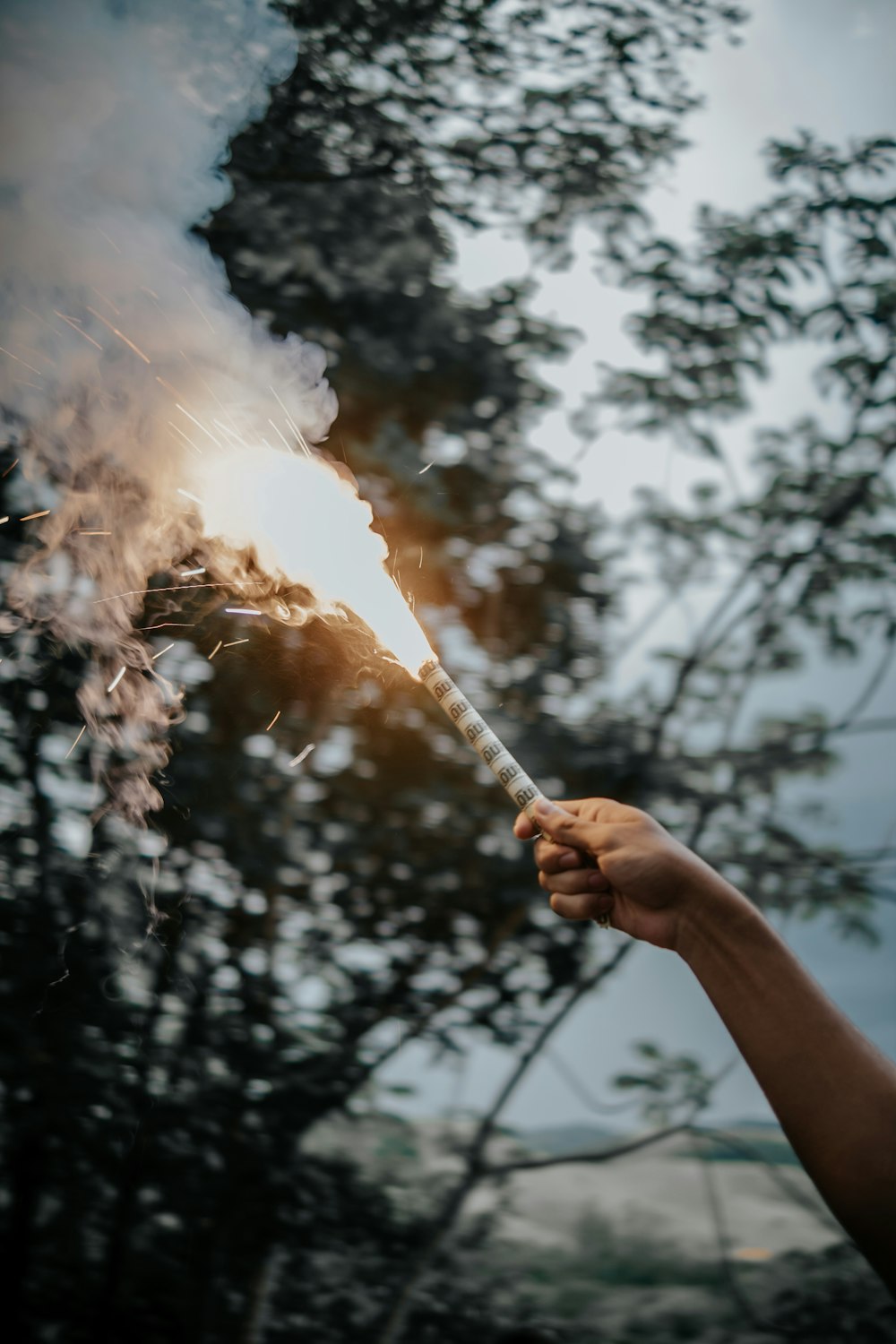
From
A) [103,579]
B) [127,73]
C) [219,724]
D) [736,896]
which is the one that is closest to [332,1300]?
[219,724]

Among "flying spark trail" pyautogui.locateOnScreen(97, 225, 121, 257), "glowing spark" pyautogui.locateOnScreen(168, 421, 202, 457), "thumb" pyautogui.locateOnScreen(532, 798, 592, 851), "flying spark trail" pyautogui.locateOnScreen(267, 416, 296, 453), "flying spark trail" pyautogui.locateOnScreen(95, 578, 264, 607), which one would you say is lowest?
"thumb" pyautogui.locateOnScreen(532, 798, 592, 851)

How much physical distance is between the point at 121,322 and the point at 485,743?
4.56ft

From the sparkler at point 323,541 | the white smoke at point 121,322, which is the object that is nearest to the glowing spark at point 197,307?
the white smoke at point 121,322

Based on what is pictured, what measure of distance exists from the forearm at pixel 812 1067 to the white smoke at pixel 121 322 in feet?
4.97

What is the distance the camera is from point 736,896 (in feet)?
4.93

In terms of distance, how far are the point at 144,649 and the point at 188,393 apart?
65cm

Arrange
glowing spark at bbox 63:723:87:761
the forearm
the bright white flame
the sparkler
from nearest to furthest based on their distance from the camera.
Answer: the forearm
the sparkler
the bright white flame
glowing spark at bbox 63:723:87:761

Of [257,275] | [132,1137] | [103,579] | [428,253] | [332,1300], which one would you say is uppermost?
[428,253]

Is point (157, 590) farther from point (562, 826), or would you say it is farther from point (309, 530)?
point (562, 826)

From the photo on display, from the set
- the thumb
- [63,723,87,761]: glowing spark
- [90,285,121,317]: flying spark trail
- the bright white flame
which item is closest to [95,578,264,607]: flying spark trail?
the bright white flame

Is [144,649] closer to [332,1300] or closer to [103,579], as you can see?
[103,579]

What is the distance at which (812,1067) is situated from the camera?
1354 millimetres

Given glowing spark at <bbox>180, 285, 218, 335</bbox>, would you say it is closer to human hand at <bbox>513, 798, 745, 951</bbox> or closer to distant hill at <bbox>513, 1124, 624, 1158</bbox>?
human hand at <bbox>513, 798, 745, 951</bbox>

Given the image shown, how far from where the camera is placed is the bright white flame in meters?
1.89
